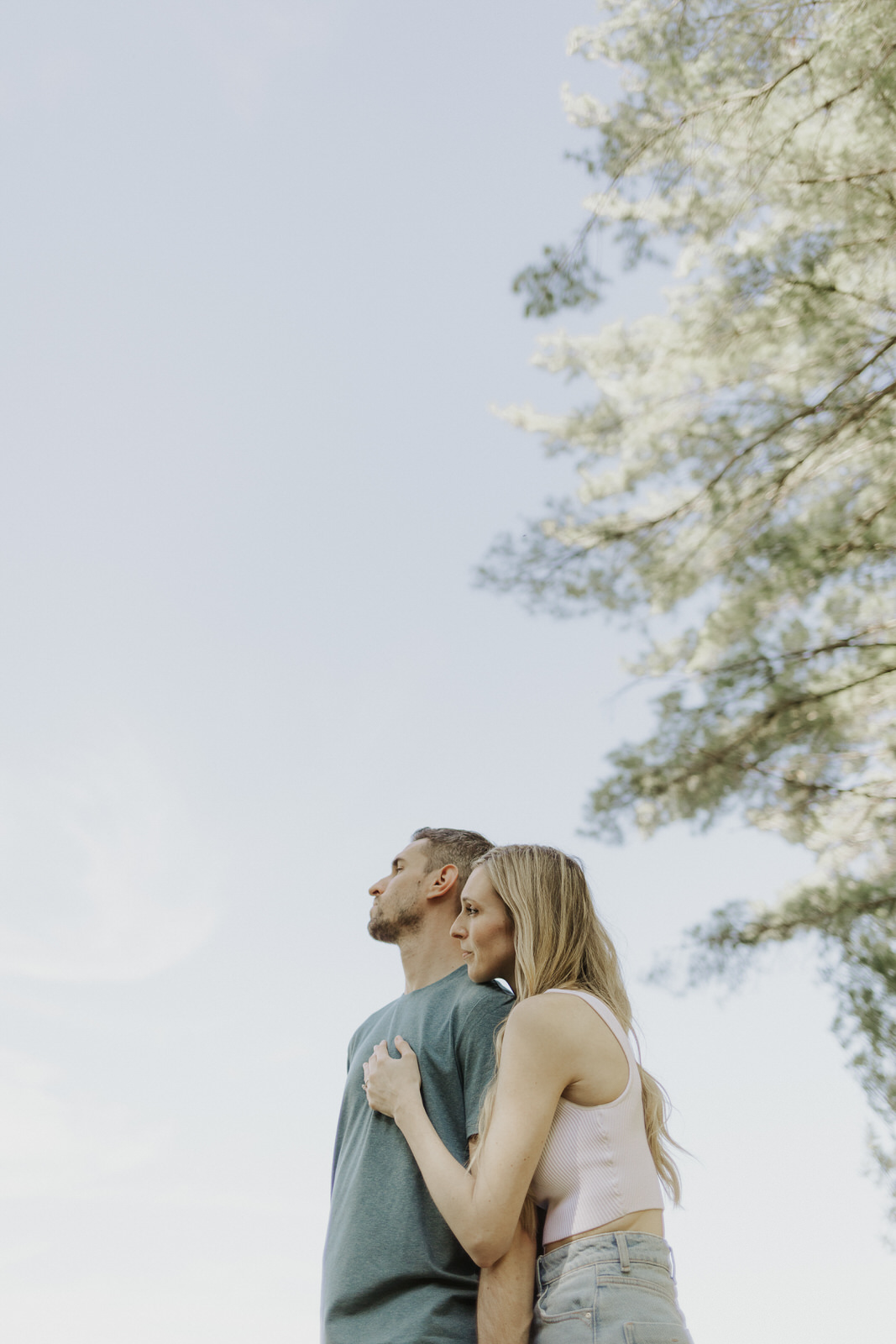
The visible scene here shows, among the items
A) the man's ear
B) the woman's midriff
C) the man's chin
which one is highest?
the man's ear

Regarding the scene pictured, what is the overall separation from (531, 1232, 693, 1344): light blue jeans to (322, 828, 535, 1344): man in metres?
0.05

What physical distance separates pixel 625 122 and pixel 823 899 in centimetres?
414

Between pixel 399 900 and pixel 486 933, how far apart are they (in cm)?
47

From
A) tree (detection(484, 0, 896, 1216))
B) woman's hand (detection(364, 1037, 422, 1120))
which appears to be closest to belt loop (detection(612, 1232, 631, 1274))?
woman's hand (detection(364, 1037, 422, 1120))

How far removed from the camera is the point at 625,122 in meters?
5.71

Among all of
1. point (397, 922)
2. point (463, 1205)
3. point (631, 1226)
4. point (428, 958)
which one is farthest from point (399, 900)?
point (631, 1226)

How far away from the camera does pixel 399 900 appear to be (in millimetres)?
2424

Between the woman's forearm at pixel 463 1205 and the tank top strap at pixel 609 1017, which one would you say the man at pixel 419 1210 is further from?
the tank top strap at pixel 609 1017

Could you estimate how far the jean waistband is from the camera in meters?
1.57

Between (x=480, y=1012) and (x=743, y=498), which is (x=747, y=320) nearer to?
(x=743, y=498)

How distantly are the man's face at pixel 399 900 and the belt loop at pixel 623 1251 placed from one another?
91 centimetres

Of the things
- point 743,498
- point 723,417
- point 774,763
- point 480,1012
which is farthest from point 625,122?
point 480,1012

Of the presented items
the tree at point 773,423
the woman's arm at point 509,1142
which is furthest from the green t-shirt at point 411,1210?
the tree at point 773,423

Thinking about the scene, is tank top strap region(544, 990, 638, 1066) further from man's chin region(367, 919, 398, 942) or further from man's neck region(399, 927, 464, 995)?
man's chin region(367, 919, 398, 942)
